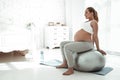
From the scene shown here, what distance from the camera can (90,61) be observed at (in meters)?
2.88

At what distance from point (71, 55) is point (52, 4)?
3.75 meters

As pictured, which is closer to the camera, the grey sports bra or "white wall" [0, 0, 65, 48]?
the grey sports bra

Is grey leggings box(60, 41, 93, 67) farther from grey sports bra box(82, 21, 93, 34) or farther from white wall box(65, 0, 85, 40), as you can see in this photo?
white wall box(65, 0, 85, 40)

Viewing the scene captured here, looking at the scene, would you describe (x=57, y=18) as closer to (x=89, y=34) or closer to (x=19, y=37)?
(x=19, y=37)

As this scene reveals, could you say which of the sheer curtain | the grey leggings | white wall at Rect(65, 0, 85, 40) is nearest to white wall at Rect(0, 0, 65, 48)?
white wall at Rect(65, 0, 85, 40)

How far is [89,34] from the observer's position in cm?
304

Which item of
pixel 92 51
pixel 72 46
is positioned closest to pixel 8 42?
pixel 72 46

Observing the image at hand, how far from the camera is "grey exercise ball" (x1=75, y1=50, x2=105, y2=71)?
2896 mm

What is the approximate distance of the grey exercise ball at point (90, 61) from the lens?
2.90 metres

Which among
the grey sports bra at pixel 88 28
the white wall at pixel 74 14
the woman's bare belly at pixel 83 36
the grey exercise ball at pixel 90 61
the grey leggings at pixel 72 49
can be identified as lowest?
the grey exercise ball at pixel 90 61

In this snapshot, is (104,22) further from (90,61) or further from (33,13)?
(90,61)

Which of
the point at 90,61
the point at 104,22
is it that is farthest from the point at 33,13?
the point at 90,61

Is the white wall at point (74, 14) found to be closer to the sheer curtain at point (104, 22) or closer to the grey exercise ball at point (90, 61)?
the sheer curtain at point (104, 22)

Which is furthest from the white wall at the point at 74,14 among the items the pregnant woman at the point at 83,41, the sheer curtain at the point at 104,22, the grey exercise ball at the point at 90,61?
the grey exercise ball at the point at 90,61
